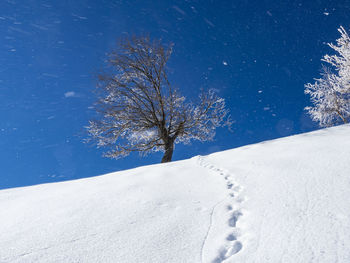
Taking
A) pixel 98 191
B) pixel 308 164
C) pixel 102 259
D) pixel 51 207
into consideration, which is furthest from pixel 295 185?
pixel 51 207

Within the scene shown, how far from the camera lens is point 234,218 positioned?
154cm

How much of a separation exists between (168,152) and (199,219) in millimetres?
6622

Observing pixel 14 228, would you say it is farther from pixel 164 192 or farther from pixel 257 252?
pixel 257 252

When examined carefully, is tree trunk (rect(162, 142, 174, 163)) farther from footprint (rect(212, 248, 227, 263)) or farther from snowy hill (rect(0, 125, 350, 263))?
footprint (rect(212, 248, 227, 263))

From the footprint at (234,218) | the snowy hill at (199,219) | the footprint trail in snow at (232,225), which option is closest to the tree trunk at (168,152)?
the snowy hill at (199,219)

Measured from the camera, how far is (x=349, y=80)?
11109 mm

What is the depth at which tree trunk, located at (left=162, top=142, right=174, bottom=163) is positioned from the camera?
315 inches

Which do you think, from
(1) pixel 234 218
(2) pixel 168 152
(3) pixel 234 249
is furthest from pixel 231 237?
(2) pixel 168 152

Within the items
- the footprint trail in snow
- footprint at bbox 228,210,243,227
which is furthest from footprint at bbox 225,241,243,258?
footprint at bbox 228,210,243,227

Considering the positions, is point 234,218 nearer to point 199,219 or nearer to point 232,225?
point 232,225

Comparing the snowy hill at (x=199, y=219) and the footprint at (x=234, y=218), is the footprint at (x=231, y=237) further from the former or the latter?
the footprint at (x=234, y=218)

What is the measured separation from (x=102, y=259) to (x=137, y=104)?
7.26 metres

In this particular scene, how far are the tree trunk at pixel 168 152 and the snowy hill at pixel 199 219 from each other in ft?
17.8

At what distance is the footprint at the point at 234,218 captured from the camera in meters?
1.47
